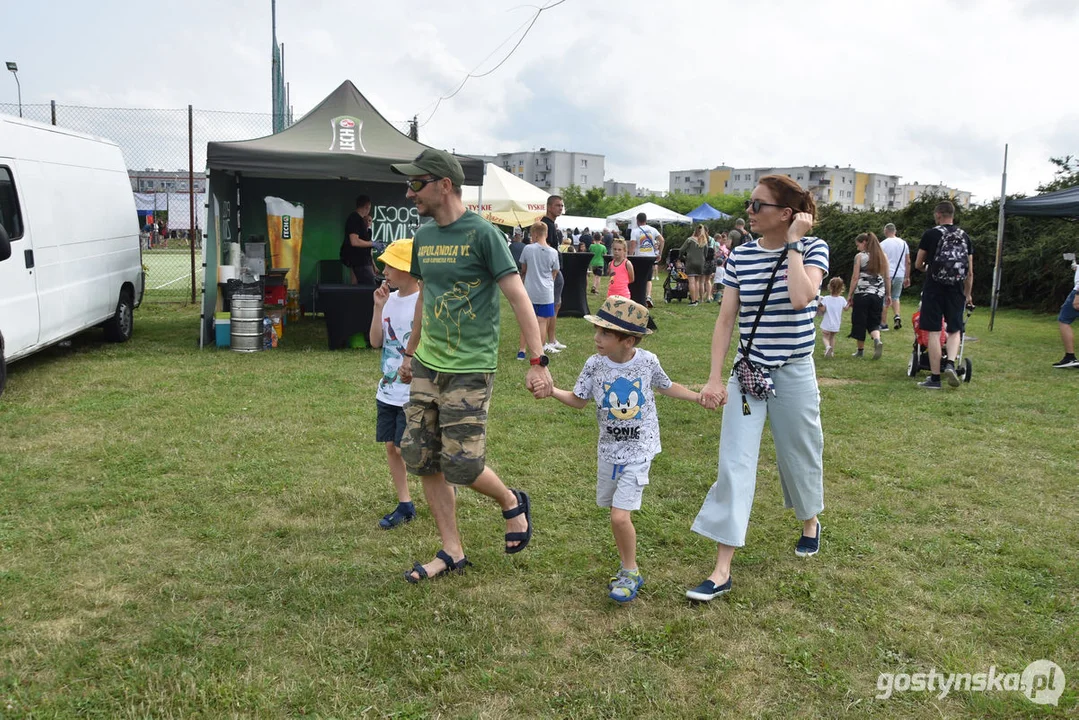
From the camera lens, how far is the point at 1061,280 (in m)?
17.7

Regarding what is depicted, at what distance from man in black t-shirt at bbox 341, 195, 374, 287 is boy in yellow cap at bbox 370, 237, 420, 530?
7.30 m

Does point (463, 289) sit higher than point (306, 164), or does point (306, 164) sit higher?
point (306, 164)

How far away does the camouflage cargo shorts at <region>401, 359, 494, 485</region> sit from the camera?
3.58 metres

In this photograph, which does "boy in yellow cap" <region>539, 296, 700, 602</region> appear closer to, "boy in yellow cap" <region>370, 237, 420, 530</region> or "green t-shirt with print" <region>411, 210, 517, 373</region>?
"green t-shirt with print" <region>411, 210, 517, 373</region>

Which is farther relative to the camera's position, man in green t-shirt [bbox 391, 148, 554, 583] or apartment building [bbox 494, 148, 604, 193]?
apartment building [bbox 494, 148, 604, 193]

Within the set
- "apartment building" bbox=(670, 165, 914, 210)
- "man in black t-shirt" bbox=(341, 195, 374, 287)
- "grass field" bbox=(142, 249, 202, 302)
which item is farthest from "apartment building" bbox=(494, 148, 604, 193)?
"man in black t-shirt" bbox=(341, 195, 374, 287)

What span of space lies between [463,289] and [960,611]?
2.64 metres

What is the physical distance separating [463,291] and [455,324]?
152mm

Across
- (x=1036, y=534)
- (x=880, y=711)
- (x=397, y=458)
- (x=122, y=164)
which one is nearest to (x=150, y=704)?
(x=397, y=458)

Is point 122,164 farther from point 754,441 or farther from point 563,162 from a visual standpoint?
point 563,162

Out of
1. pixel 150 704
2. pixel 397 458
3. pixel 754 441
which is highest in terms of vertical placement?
pixel 754 441

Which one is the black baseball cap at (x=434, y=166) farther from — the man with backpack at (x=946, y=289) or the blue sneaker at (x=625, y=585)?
the man with backpack at (x=946, y=289)

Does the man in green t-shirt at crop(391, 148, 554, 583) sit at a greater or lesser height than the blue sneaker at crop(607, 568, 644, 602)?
greater

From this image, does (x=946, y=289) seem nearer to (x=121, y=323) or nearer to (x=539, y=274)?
(x=539, y=274)
